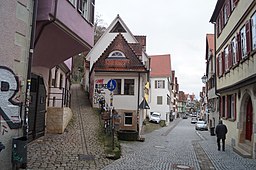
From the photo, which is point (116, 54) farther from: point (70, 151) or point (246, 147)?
point (70, 151)

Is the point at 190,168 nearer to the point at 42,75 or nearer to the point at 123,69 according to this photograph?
the point at 42,75

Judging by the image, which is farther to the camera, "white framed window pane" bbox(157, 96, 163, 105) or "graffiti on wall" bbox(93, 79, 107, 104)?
"white framed window pane" bbox(157, 96, 163, 105)

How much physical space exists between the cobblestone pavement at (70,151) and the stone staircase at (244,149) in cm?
703

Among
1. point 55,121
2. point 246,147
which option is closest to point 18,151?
point 55,121

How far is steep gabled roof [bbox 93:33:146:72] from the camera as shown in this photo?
24953 mm

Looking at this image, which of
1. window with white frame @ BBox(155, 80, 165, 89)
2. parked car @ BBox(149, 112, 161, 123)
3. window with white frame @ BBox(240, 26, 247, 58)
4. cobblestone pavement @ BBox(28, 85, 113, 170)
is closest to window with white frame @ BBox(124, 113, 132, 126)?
cobblestone pavement @ BBox(28, 85, 113, 170)

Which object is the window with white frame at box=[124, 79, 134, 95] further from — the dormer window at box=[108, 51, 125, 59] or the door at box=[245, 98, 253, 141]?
the door at box=[245, 98, 253, 141]

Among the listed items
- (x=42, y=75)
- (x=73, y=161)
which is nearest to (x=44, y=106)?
(x=42, y=75)

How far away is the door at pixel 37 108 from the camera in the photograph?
12477 mm

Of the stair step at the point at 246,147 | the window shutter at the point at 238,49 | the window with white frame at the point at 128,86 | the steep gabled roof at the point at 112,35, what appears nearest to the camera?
the stair step at the point at 246,147

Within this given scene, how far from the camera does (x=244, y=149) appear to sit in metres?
14.9

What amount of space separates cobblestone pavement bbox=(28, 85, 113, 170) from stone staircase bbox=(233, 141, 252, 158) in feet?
23.1

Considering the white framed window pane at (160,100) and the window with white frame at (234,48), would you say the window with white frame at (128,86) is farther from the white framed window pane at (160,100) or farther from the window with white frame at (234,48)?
the white framed window pane at (160,100)

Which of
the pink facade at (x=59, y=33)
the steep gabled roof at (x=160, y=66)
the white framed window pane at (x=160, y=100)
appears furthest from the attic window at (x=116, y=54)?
the steep gabled roof at (x=160, y=66)
